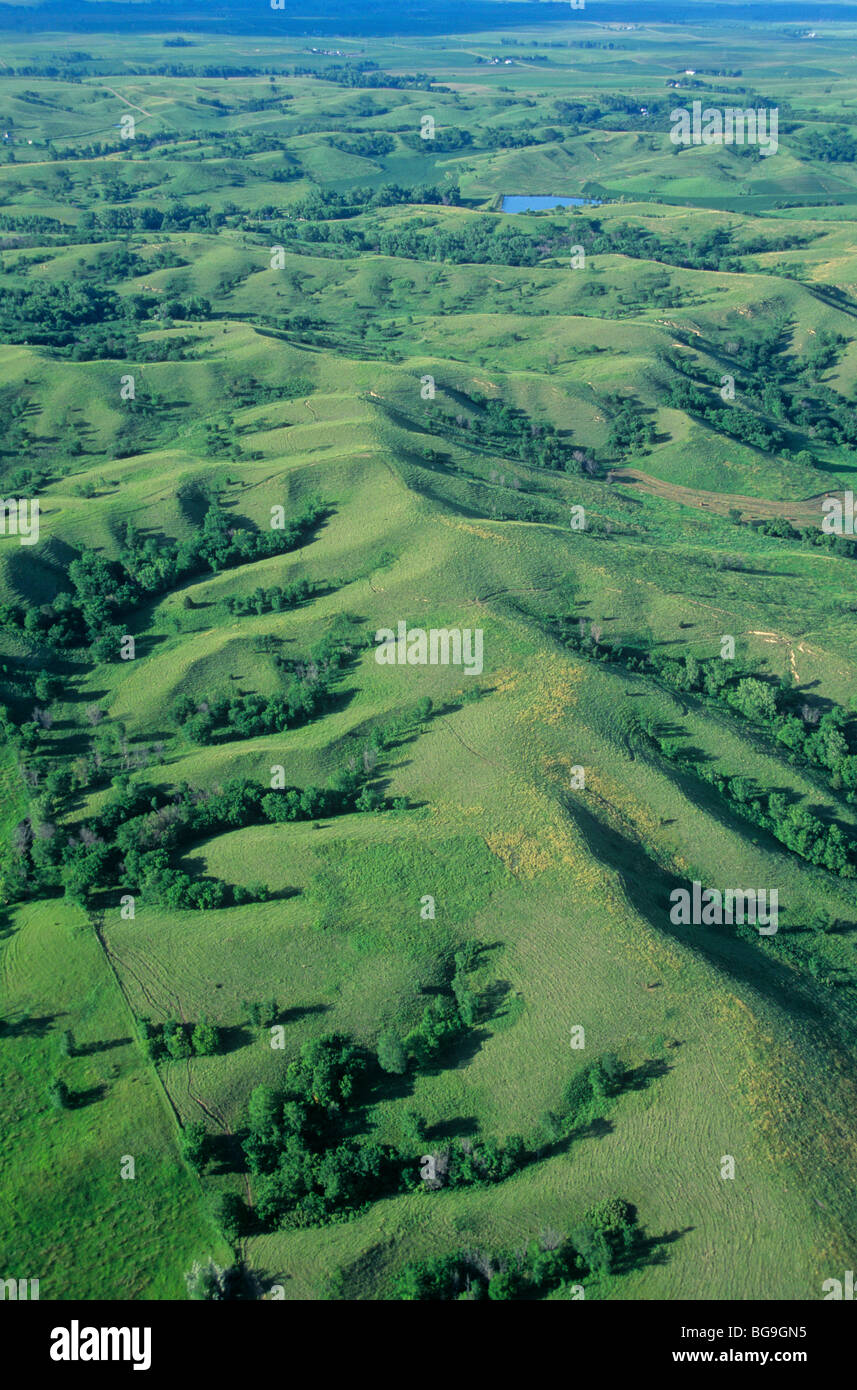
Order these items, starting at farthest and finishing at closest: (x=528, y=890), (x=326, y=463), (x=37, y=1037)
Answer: (x=326, y=463) → (x=528, y=890) → (x=37, y=1037)

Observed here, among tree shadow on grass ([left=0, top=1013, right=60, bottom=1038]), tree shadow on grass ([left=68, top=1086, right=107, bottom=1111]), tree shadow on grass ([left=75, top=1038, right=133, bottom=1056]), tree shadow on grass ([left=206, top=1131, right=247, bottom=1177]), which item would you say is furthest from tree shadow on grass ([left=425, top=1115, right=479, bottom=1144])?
tree shadow on grass ([left=0, top=1013, right=60, bottom=1038])

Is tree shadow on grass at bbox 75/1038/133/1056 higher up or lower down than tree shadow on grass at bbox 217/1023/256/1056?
lower down

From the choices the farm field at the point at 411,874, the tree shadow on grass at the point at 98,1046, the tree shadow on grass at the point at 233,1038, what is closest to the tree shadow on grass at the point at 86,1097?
the farm field at the point at 411,874

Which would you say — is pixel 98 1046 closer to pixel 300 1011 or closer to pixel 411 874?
pixel 300 1011

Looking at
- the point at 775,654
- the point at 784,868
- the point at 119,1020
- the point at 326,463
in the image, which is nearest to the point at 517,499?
the point at 326,463

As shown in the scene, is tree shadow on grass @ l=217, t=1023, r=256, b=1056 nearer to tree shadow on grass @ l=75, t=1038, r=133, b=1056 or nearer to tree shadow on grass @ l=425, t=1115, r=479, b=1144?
tree shadow on grass @ l=75, t=1038, r=133, b=1056

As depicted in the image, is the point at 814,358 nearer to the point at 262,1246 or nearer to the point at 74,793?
the point at 74,793

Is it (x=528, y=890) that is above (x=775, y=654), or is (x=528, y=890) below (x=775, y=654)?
below

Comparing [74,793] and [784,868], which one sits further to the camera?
[74,793]

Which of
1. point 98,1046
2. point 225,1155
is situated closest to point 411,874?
point 225,1155

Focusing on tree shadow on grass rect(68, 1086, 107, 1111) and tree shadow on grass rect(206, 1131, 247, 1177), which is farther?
tree shadow on grass rect(68, 1086, 107, 1111)

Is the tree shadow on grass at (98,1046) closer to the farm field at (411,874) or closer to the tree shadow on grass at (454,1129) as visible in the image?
the farm field at (411,874)
